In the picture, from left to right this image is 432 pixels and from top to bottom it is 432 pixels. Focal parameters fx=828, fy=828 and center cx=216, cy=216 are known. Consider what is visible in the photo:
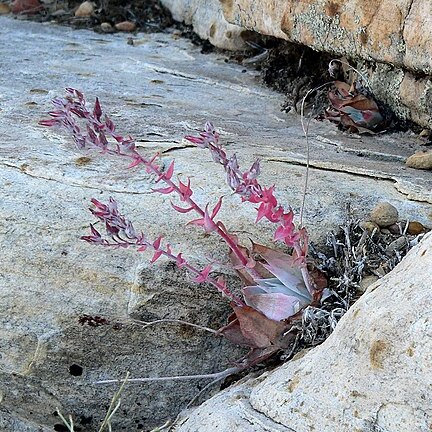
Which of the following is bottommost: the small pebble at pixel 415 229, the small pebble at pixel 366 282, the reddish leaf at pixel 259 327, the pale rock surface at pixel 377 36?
the reddish leaf at pixel 259 327

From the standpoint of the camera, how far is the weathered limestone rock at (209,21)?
445cm

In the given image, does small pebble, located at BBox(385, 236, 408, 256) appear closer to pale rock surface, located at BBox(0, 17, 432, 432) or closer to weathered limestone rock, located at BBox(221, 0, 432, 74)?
pale rock surface, located at BBox(0, 17, 432, 432)

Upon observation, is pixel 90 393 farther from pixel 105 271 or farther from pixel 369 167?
pixel 369 167

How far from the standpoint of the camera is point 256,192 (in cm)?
195

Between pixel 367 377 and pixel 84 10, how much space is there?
4263 mm

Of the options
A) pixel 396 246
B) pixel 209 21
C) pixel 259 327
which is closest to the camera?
pixel 259 327

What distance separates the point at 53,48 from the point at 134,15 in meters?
0.98

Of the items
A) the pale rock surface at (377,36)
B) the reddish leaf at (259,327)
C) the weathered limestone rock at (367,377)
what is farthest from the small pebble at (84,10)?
the weathered limestone rock at (367,377)

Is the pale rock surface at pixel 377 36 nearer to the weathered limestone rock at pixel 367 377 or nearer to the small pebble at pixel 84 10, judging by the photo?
the weathered limestone rock at pixel 367 377

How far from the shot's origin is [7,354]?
7.39ft

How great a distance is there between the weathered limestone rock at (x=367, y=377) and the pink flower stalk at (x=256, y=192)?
258 millimetres

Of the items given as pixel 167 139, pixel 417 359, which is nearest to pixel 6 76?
pixel 167 139

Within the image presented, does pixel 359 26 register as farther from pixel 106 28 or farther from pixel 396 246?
pixel 106 28

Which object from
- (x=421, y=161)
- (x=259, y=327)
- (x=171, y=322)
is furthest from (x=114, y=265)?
(x=421, y=161)
